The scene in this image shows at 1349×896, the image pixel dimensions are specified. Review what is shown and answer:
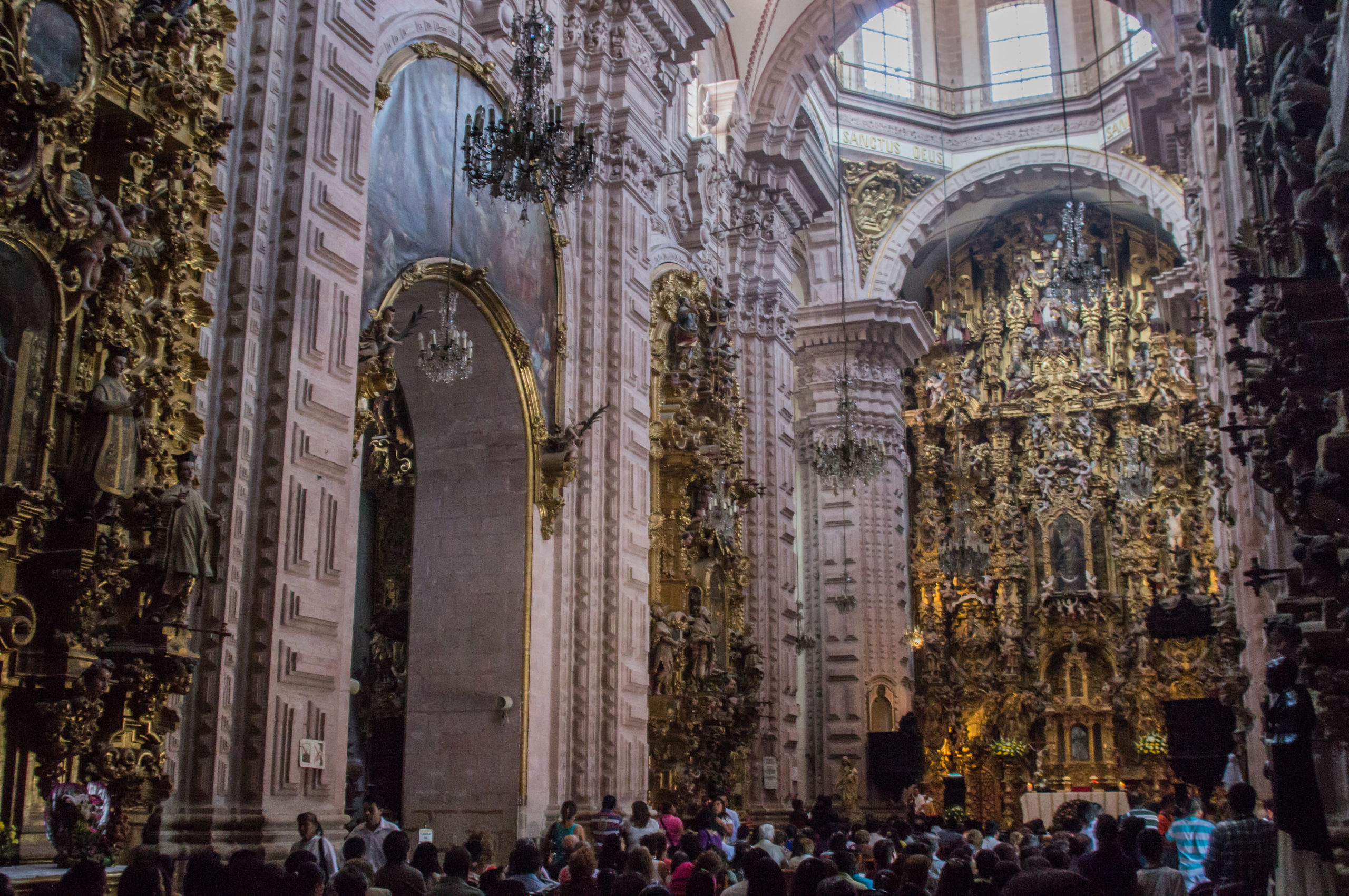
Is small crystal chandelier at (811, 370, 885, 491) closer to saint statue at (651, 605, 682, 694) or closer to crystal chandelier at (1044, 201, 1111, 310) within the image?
crystal chandelier at (1044, 201, 1111, 310)

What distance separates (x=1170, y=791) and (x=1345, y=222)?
75.8ft

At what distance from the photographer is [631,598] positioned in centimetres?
1371

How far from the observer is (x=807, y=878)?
5008 mm

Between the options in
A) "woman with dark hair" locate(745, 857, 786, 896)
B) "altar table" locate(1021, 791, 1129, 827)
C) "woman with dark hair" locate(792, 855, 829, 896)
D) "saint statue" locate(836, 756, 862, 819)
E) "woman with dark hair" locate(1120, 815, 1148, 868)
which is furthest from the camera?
"altar table" locate(1021, 791, 1129, 827)

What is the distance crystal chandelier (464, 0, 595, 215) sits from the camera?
32.3 feet

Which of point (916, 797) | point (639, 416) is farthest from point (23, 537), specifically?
point (916, 797)

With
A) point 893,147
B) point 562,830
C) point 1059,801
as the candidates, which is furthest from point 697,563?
point 893,147

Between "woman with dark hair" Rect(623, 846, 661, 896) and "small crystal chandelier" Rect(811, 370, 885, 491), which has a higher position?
"small crystal chandelier" Rect(811, 370, 885, 491)

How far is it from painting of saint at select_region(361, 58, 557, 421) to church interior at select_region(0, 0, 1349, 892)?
0.05 metres

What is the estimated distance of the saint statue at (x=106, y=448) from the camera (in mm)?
6992

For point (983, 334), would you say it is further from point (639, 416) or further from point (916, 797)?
point (639, 416)

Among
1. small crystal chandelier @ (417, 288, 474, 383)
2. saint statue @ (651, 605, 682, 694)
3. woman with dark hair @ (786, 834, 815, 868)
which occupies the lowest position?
woman with dark hair @ (786, 834, 815, 868)

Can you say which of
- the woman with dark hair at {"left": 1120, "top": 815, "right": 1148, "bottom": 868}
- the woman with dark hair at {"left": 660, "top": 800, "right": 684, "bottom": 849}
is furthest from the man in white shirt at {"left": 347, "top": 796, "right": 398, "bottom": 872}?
the woman with dark hair at {"left": 1120, "top": 815, "right": 1148, "bottom": 868}

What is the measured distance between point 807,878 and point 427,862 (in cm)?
233
